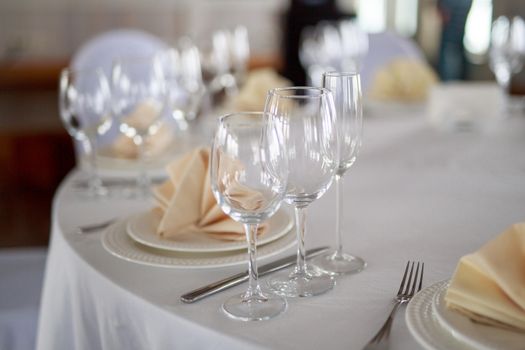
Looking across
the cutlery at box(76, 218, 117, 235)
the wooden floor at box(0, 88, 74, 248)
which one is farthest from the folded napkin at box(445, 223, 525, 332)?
the wooden floor at box(0, 88, 74, 248)

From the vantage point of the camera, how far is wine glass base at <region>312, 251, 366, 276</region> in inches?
39.5

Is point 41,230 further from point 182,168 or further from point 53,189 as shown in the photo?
point 182,168

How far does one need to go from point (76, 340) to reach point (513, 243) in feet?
2.12

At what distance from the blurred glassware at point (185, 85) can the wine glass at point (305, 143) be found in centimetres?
71

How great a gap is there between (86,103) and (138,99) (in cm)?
11

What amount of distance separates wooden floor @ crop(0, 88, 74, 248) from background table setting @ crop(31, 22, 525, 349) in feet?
8.24

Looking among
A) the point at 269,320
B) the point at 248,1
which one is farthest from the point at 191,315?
the point at 248,1

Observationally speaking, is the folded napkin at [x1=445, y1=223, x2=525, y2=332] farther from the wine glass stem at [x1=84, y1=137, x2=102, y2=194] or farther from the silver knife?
the wine glass stem at [x1=84, y1=137, x2=102, y2=194]

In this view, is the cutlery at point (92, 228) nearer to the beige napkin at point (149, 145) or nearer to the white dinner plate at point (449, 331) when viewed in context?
the beige napkin at point (149, 145)

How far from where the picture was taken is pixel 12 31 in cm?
527

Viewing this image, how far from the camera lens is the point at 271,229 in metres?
1.13

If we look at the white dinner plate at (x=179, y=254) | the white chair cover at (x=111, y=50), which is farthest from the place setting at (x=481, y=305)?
the white chair cover at (x=111, y=50)

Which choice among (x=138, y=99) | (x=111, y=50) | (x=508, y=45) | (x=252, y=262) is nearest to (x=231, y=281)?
(x=252, y=262)

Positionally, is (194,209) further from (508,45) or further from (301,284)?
(508,45)
